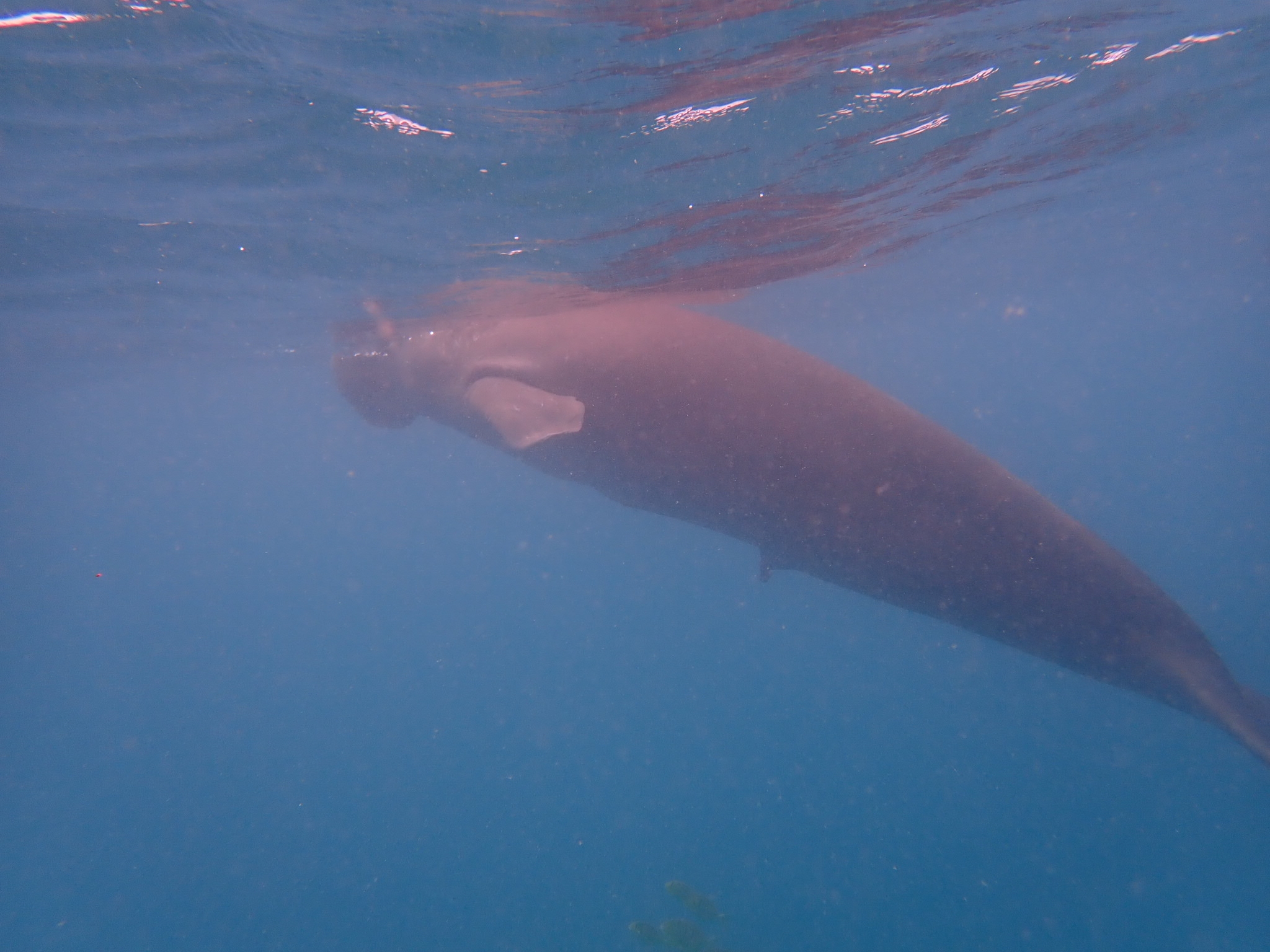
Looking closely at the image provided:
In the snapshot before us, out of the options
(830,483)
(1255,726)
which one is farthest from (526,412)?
(1255,726)

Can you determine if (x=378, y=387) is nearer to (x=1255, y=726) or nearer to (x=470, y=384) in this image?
(x=470, y=384)

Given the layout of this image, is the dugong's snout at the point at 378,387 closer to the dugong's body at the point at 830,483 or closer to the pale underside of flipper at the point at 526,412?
the dugong's body at the point at 830,483

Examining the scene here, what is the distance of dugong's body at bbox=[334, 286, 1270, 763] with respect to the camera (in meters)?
4.82

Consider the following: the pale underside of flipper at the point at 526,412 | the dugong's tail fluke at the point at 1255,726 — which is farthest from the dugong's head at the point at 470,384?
the dugong's tail fluke at the point at 1255,726

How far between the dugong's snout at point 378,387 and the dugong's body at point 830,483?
Result: 2.26 m

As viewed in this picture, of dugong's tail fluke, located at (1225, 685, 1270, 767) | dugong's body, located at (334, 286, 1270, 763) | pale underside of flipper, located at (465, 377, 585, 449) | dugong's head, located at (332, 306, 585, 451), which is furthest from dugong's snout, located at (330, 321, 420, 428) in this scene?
dugong's tail fluke, located at (1225, 685, 1270, 767)

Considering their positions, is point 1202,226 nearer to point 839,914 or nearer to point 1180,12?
point 1180,12

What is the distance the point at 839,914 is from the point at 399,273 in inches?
691

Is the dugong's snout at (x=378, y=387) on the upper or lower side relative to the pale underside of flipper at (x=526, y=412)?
lower

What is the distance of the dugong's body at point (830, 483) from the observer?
4.82 metres

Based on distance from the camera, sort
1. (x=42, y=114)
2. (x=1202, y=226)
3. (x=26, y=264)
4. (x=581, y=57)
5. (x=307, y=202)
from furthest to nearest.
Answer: (x=1202, y=226)
(x=26, y=264)
(x=307, y=202)
(x=42, y=114)
(x=581, y=57)

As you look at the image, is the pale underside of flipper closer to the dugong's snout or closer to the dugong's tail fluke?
the dugong's snout

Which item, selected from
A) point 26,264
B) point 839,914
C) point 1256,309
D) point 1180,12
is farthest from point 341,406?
point 1256,309

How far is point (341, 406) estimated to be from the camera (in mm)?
43406
